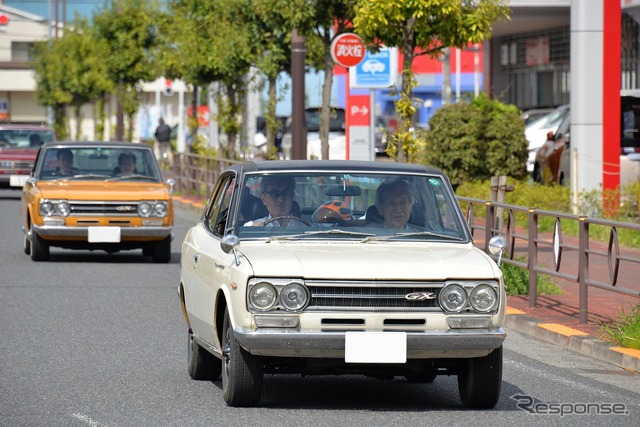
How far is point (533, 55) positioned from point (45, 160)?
76.7 feet

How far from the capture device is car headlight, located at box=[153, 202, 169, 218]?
17766 millimetres

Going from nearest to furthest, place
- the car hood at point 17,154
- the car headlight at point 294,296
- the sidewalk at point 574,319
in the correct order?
the car headlight at point 294,296 < the sidewalk at point 574,319 < the car hood at point 17,154

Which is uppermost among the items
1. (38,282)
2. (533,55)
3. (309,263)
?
(533,55)

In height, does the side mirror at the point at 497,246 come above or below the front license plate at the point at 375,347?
above

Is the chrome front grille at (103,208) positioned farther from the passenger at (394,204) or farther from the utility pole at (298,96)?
the passenger at (394,204)

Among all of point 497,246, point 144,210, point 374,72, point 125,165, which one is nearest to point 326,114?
point 374,72

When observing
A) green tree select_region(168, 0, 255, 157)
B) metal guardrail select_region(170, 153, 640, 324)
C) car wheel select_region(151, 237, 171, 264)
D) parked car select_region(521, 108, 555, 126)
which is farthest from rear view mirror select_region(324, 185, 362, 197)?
Answer: parked car select_region(521, 108, 555, 126)

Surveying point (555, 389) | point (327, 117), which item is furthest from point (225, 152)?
point (555, 389)

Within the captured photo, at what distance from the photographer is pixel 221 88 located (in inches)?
1436

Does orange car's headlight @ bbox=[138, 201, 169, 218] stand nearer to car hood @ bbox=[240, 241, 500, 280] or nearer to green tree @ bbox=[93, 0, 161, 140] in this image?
car hood @ bbox=[240, 241, 500, 280]

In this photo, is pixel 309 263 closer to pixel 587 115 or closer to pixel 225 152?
pixel 587 115

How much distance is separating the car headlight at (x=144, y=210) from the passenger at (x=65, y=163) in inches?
52.4

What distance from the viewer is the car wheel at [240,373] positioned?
25.6ft
